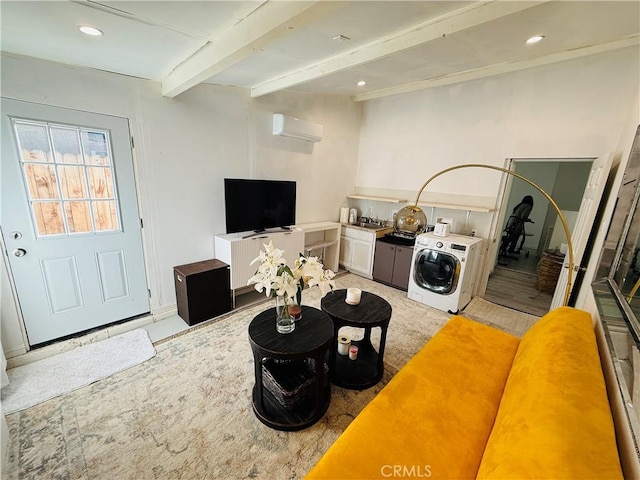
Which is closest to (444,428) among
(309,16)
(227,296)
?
(309,16)

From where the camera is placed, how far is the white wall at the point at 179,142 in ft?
6.95

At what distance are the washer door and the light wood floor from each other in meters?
0.94

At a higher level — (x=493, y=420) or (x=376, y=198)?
(x=376, y=198)

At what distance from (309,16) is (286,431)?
95.2 inches

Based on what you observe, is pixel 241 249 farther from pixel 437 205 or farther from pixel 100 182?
pixel 437 205

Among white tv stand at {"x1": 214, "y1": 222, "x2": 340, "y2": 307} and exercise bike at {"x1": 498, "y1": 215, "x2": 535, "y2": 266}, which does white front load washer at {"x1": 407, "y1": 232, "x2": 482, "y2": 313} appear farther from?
exercise bike at {"x1": 498, "y1": 215, "x2": 535, "y2": 266}

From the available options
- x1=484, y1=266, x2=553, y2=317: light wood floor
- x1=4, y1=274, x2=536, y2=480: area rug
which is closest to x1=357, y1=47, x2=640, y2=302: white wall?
x1=484, y1=266, x2=553, y2=317: light wood floor

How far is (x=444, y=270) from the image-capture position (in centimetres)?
335

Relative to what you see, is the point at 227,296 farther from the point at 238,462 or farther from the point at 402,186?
the point at 402,186

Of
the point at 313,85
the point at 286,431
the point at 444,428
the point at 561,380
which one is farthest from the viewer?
the point at 313,85

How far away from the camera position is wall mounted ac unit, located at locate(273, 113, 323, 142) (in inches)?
133

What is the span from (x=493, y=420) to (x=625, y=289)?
111cm

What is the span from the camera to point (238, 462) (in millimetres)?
1497

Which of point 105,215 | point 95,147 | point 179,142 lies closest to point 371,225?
point 179,142
